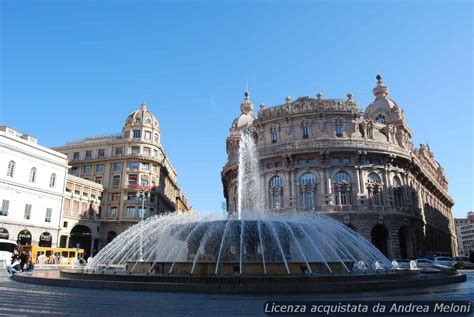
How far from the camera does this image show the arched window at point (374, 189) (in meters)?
43.3

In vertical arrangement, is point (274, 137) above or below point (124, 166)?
above

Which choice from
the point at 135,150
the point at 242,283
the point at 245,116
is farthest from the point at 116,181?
the point at 242,283

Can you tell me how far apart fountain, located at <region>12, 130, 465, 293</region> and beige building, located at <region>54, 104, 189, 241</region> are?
40877mm

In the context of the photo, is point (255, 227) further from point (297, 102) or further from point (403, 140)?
point (403, 140)

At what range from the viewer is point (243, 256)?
13969 mm

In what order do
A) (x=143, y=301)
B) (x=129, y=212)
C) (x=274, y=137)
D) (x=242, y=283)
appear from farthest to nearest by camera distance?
(x=129, y=212) → (x=274, y=137) → (x=242, y=283) → (x=143, y=301)

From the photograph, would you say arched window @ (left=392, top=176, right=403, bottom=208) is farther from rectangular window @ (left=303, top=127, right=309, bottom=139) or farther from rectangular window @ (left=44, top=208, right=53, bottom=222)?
rectangular window @ (left=44, top=208, right=53, bottom=222)

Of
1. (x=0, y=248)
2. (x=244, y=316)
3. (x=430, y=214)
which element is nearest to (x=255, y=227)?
(x=244, y=316)

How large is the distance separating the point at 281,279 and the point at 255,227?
3.82 meters

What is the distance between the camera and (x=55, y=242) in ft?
147

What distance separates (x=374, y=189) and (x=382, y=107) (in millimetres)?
22798

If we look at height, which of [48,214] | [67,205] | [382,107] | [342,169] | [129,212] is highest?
[382,107]

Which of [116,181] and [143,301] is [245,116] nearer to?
[116,181]

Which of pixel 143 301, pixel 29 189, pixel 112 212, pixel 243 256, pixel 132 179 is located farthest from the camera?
pixel 132 179
